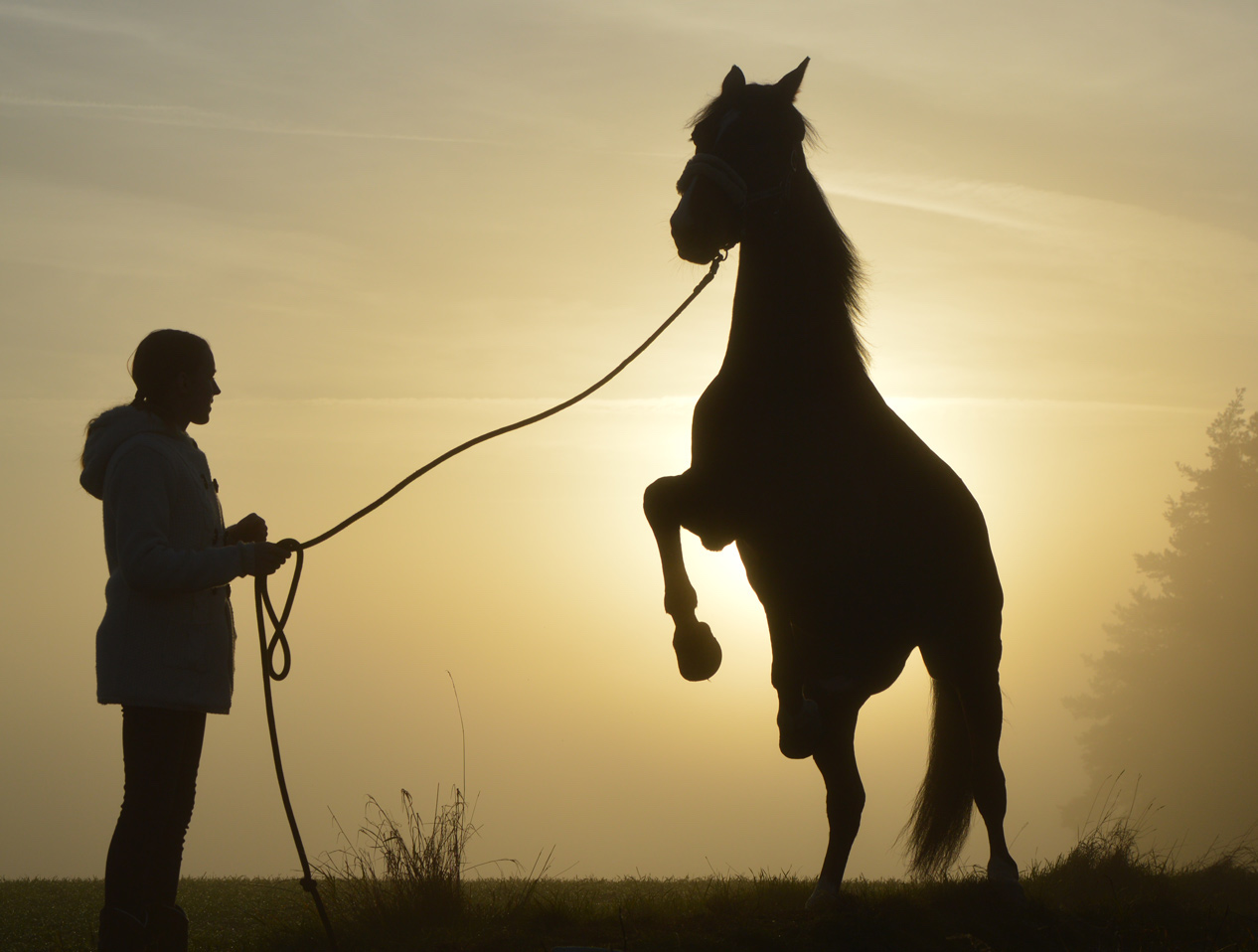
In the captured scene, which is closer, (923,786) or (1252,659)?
(923,786)

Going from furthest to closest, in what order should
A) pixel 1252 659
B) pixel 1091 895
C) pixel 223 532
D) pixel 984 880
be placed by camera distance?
pixel 1252 659, pixel 1091 895, pixel 984 880, pixel 223 532

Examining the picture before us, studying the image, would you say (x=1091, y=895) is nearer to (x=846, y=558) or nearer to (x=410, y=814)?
(x=846, y=558)

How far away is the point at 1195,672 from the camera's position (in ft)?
87.2

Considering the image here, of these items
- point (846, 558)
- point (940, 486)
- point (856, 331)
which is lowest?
point (846, 558)

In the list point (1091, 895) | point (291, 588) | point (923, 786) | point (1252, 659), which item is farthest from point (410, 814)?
point (1252, 659)

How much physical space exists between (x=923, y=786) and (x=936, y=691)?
18.1 inches

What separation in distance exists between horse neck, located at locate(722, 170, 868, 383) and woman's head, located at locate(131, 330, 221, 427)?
1.93 m

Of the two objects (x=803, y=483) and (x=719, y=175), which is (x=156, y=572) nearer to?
(x=803, y=483)

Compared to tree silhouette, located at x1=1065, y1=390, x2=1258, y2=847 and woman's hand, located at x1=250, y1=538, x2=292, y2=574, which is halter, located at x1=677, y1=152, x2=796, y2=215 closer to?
woman's hand, located at x1=250, y1=538, x2=292, y2=574

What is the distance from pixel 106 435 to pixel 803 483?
240 centimetres

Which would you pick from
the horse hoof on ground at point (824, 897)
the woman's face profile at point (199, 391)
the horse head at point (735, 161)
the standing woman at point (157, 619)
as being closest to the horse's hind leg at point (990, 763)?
the horse hoof on ground at point (824, 897)

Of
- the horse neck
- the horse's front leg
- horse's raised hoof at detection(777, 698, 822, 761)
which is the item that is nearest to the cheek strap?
→ the horse neck

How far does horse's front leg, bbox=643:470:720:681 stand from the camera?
3750 mm

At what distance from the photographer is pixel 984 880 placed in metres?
4.35
